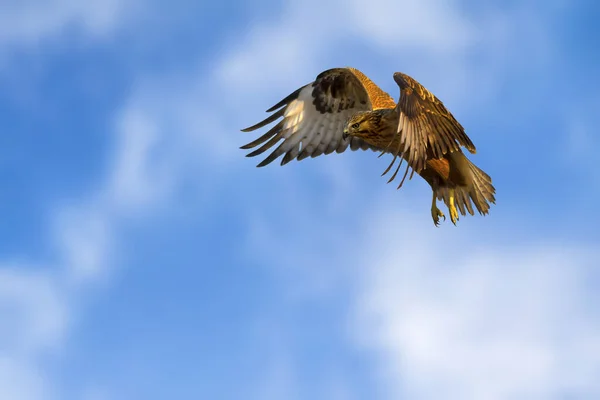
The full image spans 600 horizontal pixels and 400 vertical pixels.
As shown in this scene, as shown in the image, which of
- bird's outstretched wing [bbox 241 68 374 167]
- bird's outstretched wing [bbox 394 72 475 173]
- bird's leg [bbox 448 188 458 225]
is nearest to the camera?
bird's outstretched wing [bbox 394 72 475 173]

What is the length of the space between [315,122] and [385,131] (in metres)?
2.77

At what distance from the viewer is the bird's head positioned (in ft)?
42.5

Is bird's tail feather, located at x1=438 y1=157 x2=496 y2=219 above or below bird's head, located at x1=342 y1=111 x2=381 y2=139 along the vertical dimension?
below

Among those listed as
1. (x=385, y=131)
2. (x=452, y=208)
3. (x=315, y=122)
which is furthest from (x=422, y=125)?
Result: (x=315, y=122)

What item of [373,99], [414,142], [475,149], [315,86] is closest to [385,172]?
[414,142]

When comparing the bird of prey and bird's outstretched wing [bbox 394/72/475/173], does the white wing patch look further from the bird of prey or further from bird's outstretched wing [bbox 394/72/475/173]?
bird's outstretched wing [bbox 394/72/475/173]

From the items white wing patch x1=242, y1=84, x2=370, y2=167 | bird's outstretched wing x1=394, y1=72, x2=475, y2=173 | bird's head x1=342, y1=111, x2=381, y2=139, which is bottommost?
bird's outstretched wing x1=394, y1=72, x2=475, y2=173

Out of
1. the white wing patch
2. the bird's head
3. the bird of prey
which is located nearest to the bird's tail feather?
the bird of prey

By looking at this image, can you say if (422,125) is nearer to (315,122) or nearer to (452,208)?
(452,208)

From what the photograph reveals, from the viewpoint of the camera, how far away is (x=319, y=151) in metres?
15.3

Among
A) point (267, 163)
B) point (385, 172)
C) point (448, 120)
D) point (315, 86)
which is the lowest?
point (385, 172)

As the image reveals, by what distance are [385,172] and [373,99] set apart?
359 cm

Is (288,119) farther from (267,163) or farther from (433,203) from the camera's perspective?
(433,203)

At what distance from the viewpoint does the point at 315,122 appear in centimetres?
1542
